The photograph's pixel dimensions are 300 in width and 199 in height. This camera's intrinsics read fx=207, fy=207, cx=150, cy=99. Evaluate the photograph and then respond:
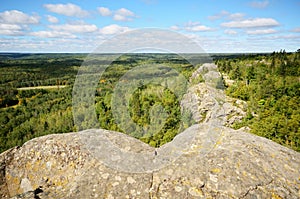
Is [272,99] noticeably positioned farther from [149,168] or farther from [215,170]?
[149,168]

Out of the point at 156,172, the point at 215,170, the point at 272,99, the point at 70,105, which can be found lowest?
the point at 70,105

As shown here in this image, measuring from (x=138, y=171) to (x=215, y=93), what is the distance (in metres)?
45.8

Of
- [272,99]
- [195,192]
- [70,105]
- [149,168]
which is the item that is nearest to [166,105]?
[272,99]

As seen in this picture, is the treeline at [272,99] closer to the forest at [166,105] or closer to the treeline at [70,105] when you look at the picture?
the forest at [166,105]

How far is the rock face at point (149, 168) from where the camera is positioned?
14.3 feet

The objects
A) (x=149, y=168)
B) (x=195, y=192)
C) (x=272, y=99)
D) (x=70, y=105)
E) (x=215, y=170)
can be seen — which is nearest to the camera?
(x=195, y=192)

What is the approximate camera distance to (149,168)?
497 centimetres

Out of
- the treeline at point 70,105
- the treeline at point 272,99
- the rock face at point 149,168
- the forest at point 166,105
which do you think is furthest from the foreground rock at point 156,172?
the treeline at point 272,99

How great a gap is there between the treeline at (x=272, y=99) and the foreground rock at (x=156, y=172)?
1320 inches

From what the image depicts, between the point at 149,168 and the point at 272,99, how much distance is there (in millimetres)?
60416

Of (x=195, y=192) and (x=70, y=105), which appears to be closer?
(x=195, y=192)

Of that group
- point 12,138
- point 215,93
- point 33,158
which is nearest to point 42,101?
point 12,138

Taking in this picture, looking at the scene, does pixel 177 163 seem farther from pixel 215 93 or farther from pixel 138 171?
pixel 215 93

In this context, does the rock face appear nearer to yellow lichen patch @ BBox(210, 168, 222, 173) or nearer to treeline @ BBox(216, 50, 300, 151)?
yellow lichen patch @ BBox(210, 168, 222, 173)
